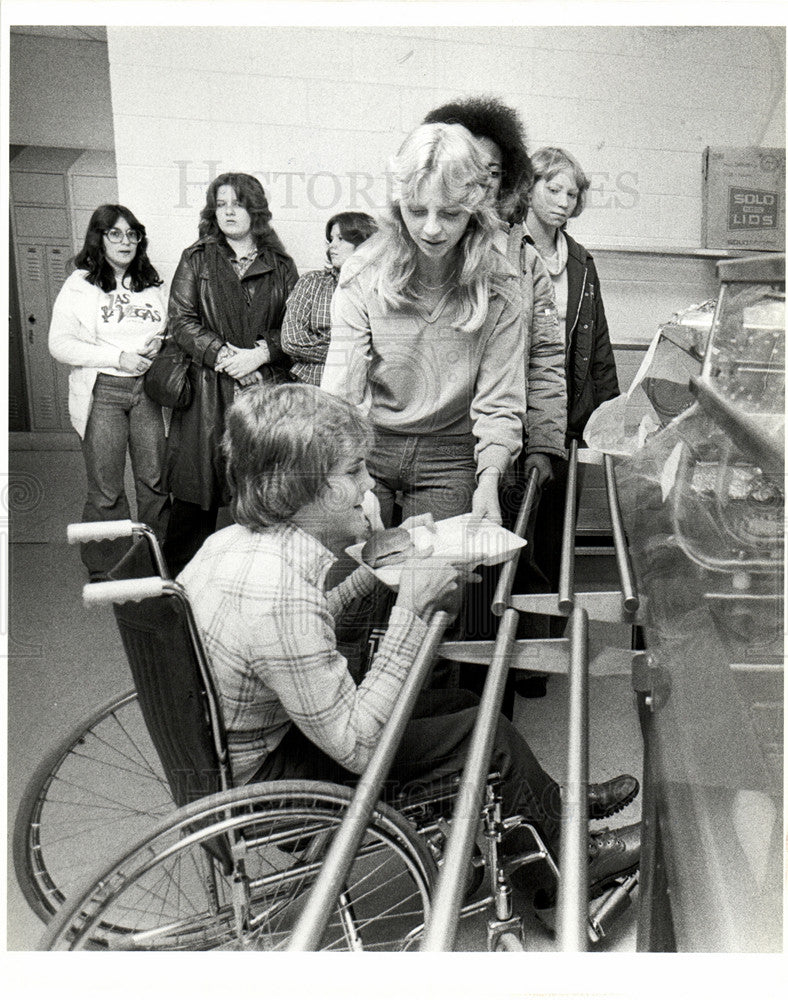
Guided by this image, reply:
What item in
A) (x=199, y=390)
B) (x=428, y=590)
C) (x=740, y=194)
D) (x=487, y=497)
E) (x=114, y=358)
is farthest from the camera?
(x=740, y=194)

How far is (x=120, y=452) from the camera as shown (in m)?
1.92

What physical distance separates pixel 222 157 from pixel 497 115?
3.04 feet

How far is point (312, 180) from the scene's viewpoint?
2.62 m

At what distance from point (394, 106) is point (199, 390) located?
4.12 feet

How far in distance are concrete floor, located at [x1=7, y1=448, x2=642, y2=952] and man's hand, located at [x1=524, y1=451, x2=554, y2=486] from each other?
402mm

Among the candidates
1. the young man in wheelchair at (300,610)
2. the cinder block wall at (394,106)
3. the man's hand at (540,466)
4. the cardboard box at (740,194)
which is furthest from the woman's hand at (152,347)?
the cardboard box at (740,194)

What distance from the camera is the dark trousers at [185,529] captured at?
6.50ft

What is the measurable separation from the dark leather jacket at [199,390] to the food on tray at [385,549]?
0.65m

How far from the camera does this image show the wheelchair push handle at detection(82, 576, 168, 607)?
100 centimetres

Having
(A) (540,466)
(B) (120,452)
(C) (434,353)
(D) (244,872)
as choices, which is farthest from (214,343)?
(D) (244,872)

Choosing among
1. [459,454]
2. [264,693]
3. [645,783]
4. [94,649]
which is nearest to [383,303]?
[459,454]

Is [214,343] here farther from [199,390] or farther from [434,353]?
[434,353]
